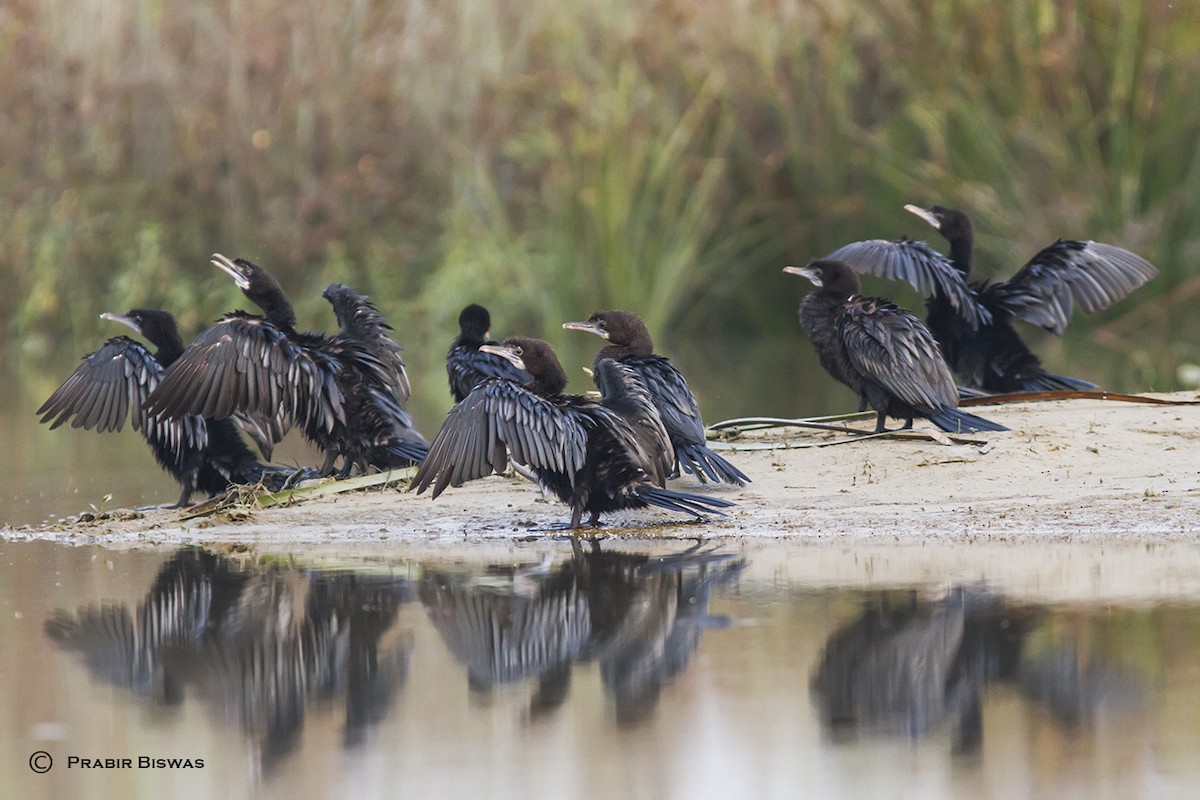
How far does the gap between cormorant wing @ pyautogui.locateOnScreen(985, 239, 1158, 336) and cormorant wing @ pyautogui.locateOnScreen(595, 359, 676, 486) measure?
2.83 m

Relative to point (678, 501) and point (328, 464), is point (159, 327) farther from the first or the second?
point (678, 501)

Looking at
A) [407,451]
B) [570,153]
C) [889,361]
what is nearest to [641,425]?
[407,451]

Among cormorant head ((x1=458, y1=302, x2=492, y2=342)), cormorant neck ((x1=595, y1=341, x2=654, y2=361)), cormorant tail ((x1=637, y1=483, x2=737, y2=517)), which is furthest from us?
cormorant head ((x1=458, y1=302, x2=492, y2=342))

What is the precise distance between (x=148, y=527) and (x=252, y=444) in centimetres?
473

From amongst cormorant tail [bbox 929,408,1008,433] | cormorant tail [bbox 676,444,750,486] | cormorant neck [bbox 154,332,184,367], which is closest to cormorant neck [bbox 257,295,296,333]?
cormorant neck [bbox 154,332,184,367]

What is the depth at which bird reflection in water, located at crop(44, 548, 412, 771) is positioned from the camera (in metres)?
4.52

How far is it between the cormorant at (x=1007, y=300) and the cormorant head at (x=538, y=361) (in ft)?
7.69

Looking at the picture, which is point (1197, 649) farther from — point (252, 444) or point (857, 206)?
point (857, 206)

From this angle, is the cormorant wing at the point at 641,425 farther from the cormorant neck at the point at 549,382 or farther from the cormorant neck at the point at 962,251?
the cormorant neck at the point at 962,251

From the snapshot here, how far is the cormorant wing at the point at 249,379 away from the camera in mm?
7559

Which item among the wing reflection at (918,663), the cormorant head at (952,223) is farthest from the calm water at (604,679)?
the cormorant head at (952,223)

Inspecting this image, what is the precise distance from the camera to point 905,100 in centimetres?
1483

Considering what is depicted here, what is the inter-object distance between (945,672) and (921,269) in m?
4.68

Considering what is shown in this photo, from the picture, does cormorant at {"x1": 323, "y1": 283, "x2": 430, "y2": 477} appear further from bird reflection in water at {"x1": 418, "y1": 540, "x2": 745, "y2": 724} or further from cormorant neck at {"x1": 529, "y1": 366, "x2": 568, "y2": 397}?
bird reflection in water at {"x1": 418, "y1": 540, "x2": 745, "y2": 724}
